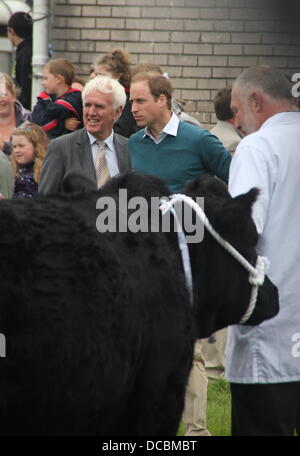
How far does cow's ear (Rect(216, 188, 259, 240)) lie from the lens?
9.33ft

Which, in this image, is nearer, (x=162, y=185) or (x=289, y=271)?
(x=162, y=185)

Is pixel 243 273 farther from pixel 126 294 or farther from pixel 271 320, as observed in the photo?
pixel 126 294

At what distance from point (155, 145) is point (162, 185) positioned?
1.98 m

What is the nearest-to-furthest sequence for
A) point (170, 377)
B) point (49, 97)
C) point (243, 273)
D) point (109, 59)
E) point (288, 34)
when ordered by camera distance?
1. point (288, 34)
2. point (170, 377)
3. point (243, 273)
4. point (109, 59)
5. point (49, 97)

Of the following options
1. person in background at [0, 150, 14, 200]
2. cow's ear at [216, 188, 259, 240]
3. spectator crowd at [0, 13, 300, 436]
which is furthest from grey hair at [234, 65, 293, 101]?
person in background at [0, 150, 14, 200]

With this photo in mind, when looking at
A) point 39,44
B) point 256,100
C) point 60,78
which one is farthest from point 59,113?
point 39,44

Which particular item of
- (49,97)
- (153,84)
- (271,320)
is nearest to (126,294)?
(271,320)

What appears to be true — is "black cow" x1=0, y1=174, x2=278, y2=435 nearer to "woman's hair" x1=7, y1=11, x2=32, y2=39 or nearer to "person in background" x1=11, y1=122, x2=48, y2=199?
"person in background" x1=11, y1=122, x2=48, y2=199

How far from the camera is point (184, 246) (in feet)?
8.90

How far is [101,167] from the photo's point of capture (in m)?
4.68

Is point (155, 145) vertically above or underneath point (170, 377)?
above

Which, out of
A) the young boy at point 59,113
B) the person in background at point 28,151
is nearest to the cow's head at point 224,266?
the person in background at point 28,151

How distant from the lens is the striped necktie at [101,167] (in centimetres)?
464

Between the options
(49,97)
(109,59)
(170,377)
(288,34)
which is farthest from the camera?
(49,97)
